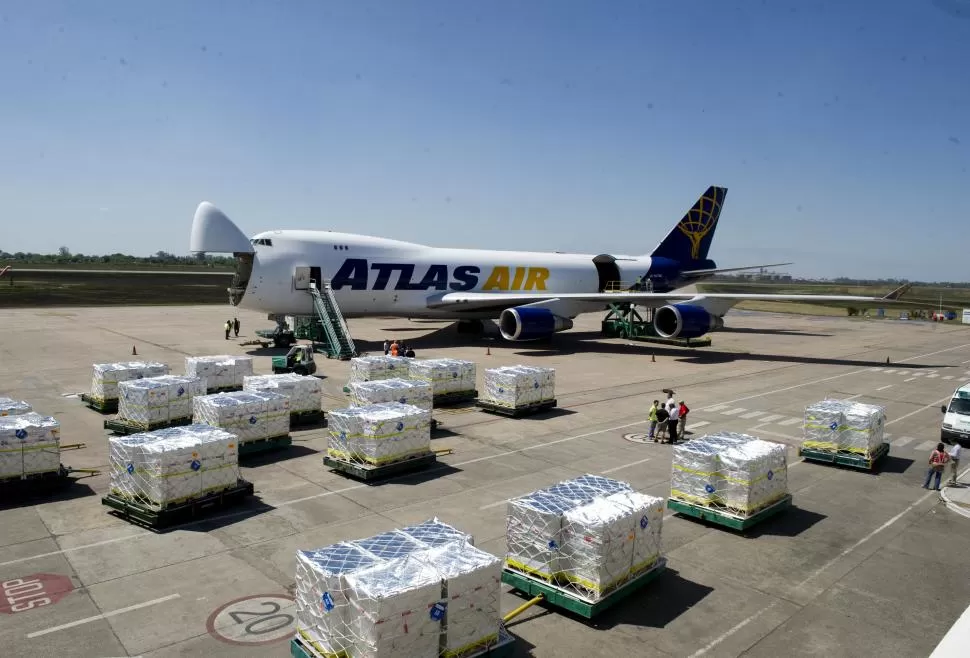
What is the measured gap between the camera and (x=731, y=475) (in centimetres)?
1349

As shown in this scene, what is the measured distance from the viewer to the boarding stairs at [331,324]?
1324 inches

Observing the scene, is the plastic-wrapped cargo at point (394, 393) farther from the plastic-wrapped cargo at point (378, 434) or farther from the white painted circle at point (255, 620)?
the white painted circle at point (255, 620)

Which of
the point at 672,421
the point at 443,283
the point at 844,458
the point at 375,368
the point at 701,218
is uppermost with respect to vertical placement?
the point at 701,218

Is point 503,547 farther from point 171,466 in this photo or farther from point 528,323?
point 528,323

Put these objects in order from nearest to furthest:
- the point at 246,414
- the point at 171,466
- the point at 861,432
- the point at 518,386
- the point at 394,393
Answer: the point at 171,466 < the point at 246,414 < the point at 861,432 < the point at 394,393 < the point at 518,386

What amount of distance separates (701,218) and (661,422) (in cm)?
3671

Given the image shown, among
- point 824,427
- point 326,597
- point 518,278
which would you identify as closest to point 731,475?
point 824,427

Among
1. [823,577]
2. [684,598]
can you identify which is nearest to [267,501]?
[684,598]

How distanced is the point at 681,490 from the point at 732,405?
42.3 ft

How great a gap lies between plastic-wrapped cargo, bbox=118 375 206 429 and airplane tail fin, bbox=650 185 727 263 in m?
41.3

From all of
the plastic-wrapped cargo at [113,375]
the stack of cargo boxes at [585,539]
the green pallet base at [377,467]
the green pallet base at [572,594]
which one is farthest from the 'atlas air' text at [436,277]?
the green pallet base at [572,594]

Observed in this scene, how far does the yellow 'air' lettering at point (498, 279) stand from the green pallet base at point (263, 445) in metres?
25.8

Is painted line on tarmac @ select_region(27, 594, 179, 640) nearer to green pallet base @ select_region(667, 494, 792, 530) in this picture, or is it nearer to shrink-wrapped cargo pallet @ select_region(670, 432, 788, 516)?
green pallet base @ select_region(667, 494, 792, 530)

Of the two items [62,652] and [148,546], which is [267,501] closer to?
[148,546]
